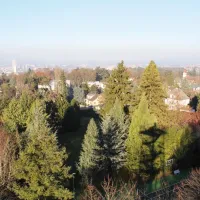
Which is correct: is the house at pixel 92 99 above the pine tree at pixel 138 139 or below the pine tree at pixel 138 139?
below

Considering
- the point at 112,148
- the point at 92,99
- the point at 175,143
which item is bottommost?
the point at 92,99

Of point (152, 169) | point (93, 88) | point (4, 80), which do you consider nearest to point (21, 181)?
point (152, 169)

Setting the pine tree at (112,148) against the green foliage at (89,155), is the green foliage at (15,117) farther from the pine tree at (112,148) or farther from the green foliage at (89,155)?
the pine tree at (112,148)

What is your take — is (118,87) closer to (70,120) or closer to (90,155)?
(70,120)

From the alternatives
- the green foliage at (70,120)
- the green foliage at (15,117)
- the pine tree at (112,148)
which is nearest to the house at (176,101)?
the green foliage at (70,120)

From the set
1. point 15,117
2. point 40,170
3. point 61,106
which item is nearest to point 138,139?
point 40,170

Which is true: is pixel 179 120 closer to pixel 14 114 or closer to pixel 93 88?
pixel 14 114
